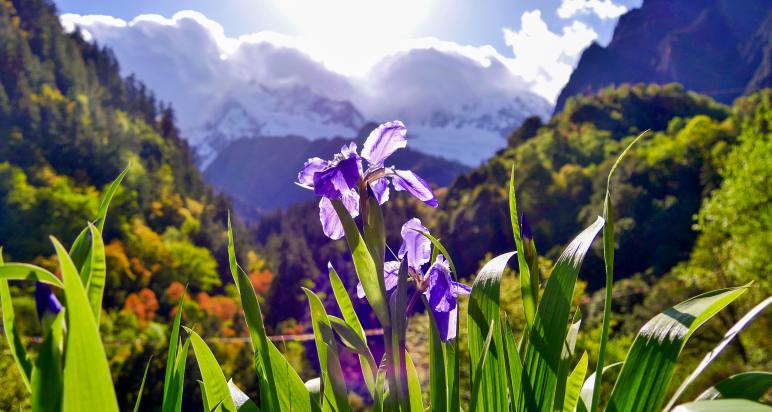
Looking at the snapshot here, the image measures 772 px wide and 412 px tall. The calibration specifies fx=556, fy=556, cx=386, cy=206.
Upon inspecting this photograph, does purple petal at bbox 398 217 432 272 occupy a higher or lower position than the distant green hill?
lower

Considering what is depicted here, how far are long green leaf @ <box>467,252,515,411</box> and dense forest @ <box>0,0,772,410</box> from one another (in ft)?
38.8

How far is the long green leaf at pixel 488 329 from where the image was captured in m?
0.88

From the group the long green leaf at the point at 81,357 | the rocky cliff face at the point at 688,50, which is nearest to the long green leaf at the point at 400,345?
the long green leaf at the point at 81,357

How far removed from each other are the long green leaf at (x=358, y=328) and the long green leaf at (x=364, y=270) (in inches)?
2.5

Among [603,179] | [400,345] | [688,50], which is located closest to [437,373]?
[400,345]

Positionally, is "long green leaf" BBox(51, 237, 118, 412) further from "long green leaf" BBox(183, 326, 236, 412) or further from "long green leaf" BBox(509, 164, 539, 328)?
"long green leaf" BBox(509, 164, 539, 328)

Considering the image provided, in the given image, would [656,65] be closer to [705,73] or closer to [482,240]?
[705,73]

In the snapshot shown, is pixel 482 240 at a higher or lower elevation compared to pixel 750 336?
higher

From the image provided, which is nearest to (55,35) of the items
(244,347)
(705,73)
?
(244,347)

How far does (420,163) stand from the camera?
13750 cm

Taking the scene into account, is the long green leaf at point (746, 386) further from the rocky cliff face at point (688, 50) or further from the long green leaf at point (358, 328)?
the rocky cliff face at point (688, 50)

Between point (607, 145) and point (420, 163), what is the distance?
92546 millimetres

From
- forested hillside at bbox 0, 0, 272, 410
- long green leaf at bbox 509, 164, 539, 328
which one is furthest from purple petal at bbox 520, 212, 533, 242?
forested hillside at bbox 0, 0, 272, 410

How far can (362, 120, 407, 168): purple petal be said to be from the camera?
978mm
